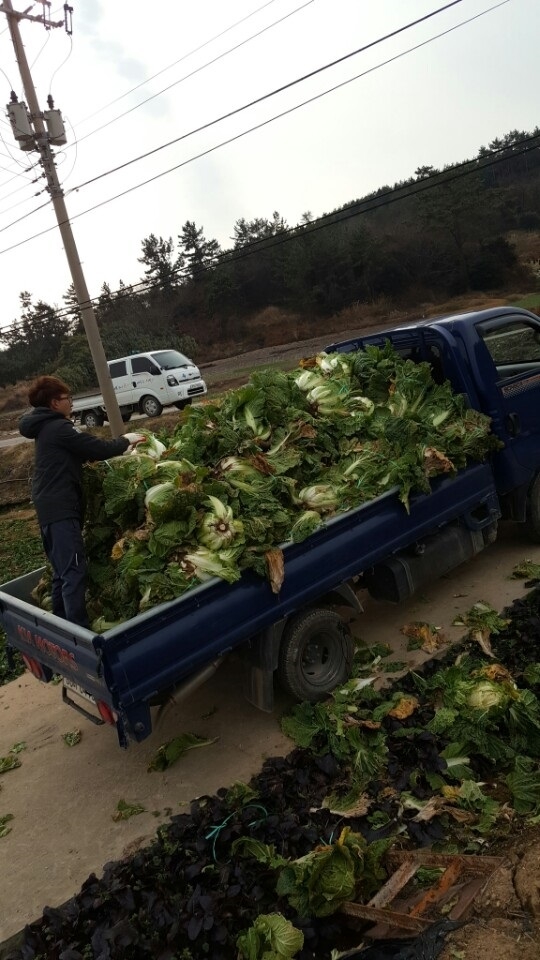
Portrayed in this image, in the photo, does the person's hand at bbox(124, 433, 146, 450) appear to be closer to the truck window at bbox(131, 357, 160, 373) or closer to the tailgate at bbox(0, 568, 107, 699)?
the tailgate at bbox(0, 568, 107, 699)

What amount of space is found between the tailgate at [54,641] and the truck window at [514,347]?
17.0 ft

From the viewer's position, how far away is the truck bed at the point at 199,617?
12.1 ft

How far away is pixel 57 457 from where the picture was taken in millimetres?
4637

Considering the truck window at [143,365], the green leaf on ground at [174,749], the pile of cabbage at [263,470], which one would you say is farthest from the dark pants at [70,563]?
the truck window at [143,365]

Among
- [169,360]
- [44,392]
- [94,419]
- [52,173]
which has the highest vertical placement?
[52,173]

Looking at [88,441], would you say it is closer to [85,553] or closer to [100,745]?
[85,553]

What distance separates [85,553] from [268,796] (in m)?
2.27

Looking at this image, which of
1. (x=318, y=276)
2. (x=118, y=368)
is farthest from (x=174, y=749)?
(x=318, y=276)

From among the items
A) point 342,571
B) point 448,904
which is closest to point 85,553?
point 342,571

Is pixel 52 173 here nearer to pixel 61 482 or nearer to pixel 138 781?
pixel 61 482

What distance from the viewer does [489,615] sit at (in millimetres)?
5652

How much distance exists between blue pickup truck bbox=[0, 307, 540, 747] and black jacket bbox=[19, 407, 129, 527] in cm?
75

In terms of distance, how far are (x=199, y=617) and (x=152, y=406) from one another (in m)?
17.3

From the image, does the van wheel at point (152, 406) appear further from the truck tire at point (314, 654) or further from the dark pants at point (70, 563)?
the truck tire at point (314, 654)
